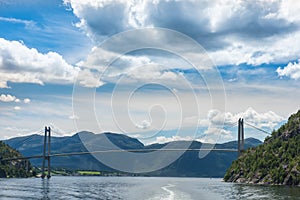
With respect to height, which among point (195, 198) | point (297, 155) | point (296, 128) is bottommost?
point (195, 198)

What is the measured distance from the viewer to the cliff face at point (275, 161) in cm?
13788

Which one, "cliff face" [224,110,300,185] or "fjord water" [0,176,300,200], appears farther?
"cliff face" [224,110,300,185]

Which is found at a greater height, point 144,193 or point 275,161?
point 275,161

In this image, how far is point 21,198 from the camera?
7456 cm

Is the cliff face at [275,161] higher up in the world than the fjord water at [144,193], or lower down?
higher up

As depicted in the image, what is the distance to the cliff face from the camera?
13788cm

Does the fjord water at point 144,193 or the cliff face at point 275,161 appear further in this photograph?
the cliff face at point 275,161

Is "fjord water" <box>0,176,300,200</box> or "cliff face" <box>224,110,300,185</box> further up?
"cliff face" <box>224,110,300,185</box>

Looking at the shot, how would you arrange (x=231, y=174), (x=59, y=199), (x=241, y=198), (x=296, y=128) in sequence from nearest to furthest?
(x=59, y=199)
(x=241, y=198)
(x=296, y=128)
(x=231, y=174)

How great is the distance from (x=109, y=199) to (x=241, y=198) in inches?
962

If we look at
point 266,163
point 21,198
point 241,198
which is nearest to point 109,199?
point 21,198

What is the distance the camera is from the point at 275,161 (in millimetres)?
152000

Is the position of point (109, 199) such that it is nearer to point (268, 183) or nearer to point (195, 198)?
point (195, 198)

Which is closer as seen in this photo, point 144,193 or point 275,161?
point 144,193
